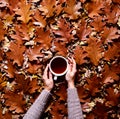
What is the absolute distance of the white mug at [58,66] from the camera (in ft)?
5.62

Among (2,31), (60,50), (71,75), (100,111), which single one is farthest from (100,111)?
(2,31)

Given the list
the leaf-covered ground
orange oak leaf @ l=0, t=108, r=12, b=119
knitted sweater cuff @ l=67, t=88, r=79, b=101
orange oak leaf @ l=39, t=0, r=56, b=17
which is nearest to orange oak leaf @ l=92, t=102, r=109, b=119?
the leaf-covered ground

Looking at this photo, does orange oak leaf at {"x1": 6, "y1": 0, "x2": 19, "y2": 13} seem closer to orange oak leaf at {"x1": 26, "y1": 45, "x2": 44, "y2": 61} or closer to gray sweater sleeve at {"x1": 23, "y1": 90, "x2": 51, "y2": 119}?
orange oak leaf at {"x1": 26, "y1": 45, "x2": 44, "y2": 61}

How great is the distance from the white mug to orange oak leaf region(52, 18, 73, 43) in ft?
0.40

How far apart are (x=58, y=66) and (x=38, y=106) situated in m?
0.24

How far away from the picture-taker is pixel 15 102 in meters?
1.74

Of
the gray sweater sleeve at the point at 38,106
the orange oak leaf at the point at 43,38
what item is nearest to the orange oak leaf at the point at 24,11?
the orange oak leaf at the point at 43,38

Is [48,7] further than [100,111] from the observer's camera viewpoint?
Yes

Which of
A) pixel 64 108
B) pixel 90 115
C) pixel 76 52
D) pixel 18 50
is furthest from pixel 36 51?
pixel 90 115

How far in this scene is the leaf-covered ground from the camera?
1.72 meters

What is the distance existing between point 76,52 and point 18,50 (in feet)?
1.06

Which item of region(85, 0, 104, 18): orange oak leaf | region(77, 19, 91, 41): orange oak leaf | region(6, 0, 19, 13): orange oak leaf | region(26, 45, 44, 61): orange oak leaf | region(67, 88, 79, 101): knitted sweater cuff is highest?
region(6, 0, 19, 13): orange oak leaf

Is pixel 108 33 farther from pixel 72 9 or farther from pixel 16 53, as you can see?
pixel 16 53

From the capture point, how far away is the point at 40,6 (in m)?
1.84
